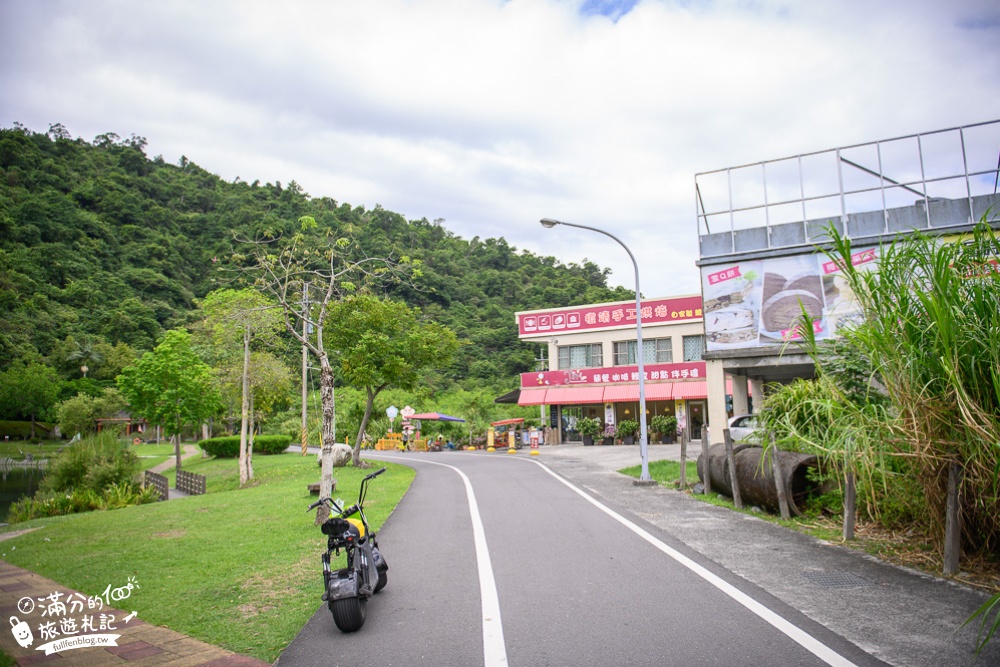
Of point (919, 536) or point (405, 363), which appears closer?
point (919, 536)

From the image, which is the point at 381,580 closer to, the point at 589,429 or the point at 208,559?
the point at 208,559

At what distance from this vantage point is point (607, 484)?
1599 cm

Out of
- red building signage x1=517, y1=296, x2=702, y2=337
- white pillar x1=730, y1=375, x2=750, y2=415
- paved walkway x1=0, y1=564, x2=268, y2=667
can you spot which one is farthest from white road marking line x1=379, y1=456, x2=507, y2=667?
red building signage x1=517, y1=296, x2=702, y2=337

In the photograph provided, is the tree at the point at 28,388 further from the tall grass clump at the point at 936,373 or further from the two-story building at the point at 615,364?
the tall grass clump at the point at 936,373

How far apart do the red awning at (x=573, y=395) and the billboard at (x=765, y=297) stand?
63.7 feet

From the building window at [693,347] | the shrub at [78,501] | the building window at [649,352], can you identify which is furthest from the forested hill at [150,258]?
the shrub at [78,501]

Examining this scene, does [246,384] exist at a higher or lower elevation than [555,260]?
lower

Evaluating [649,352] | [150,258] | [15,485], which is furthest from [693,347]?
[150,258]

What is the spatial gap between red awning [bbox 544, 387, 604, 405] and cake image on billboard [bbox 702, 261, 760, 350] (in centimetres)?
1931

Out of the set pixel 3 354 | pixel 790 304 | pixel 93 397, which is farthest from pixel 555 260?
pixel 790 304

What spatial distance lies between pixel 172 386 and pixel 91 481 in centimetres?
940

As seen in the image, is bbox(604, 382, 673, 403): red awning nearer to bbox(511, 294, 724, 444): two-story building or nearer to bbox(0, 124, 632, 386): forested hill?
bbox(511, 294, 724, 444): two-story building

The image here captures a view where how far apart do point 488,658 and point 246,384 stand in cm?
1718

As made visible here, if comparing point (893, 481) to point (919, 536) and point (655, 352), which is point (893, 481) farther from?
point (655, 352)
